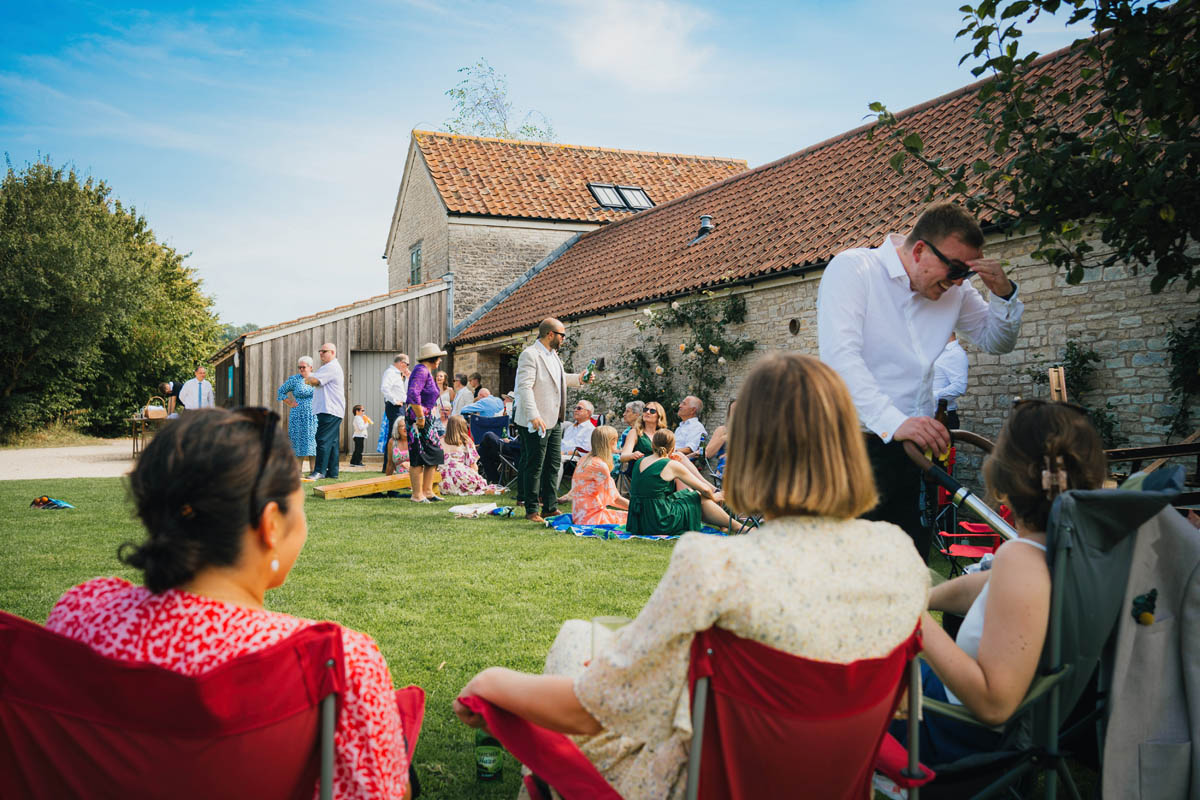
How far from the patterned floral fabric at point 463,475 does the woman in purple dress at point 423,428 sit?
838mm

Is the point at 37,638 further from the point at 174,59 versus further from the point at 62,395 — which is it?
the point at 62,395

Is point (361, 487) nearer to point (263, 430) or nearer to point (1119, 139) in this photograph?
point (1119, 139)

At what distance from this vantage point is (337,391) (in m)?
13.4

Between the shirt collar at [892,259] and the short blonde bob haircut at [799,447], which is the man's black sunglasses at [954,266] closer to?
the shirt collar at [892,259]

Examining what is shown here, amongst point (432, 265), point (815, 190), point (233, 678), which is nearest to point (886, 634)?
point (233, 678)

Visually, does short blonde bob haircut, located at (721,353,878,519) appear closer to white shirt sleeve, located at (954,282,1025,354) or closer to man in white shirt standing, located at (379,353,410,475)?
white shirt sleeve, located at (954,282,1025,354)

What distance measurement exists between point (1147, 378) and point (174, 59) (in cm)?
1507

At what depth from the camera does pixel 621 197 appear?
2423cm

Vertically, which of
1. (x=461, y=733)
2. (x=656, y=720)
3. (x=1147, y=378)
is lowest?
(x=461, y=733)

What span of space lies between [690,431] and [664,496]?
3436 millimetres

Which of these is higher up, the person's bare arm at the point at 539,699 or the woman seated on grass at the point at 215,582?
the woman seated on grass at the point at 215,582

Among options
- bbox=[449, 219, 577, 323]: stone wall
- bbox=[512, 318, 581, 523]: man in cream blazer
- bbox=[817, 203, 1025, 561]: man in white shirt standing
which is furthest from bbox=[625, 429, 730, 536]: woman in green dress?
bbox=[449, 219, 577, 323]: stone wall

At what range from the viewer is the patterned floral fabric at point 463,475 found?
12023 mm

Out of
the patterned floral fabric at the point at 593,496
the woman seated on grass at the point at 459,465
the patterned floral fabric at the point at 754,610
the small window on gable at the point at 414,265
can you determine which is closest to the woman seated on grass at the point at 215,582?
the patterned floral fabric at the point at 754,610
